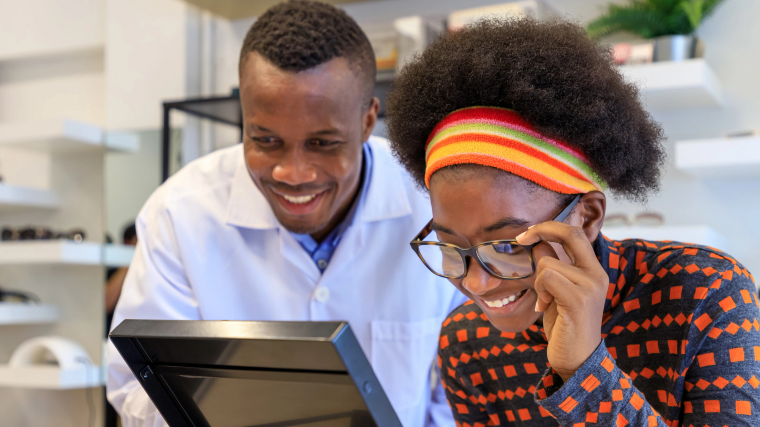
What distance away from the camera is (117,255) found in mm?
3031

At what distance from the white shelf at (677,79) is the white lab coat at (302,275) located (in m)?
0.99

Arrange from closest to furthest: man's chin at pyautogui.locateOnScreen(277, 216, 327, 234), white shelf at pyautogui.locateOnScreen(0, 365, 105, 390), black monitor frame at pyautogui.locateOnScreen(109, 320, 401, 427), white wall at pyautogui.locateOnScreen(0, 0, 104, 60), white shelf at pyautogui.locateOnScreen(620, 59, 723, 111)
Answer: black monitor frame at pyautogui.locateOnScreen(109, 320, 401, 427) < man's chin at pyautogui.locateOnScreen(277, 216, 327, 234) < white shelf at pyautogui.locateOnScreen(620, 59, 723, 111) < white shelf at pyautogui.locateOnScreen(0, 365, 105, 390) < white wall at pyautogui.locateOnScreen(0, 0, 104, 60)

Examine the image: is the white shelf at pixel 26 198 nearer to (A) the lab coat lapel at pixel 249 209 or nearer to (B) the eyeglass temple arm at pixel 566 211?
(A) the lab coat lapel at pixel 249 209

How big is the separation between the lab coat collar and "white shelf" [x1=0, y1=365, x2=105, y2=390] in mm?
1754

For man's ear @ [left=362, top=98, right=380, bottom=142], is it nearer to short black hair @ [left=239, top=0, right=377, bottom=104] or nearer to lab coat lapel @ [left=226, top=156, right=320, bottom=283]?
short black hair @ [left=239, top=0, right=377, bottom=104]

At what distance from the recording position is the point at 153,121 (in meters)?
3.13

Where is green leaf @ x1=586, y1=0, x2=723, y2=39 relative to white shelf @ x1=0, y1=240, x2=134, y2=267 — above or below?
above

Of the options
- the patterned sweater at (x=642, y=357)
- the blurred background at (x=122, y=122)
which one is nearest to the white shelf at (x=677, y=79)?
the blurred background at (x=122, y=122)

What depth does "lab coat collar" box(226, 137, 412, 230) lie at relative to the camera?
1.45 m

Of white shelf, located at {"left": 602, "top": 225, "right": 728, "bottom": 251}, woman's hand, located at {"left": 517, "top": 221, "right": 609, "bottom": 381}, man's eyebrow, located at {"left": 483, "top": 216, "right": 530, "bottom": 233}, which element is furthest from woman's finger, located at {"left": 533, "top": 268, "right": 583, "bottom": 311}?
white shelf, located at {"left": 602, "top": 225, "right": 728, "bottom": 251}

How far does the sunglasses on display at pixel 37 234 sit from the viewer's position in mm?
2949

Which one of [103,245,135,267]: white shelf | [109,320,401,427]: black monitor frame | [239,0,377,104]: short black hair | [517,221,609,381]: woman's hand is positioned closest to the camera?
[109,320,401,427]: black monitor frame

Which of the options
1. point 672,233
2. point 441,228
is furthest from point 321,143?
point 672,233

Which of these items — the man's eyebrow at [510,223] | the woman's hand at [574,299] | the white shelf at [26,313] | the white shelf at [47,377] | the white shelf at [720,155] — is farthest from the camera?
the white shelf at [26,313]
